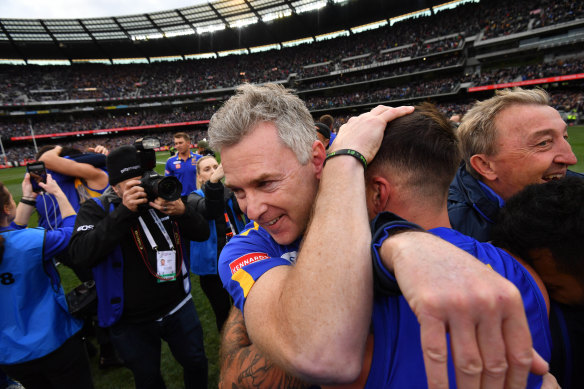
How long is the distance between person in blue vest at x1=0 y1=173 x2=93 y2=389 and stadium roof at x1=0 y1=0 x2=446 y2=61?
40923mm

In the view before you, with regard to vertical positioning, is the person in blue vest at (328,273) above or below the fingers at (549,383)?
above

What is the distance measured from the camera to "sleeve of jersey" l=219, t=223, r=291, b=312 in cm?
106

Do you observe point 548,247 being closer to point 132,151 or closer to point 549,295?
point 549,295

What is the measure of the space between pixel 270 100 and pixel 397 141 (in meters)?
0.68

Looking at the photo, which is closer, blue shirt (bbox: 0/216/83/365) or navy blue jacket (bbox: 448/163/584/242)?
navy blue jacket (bbox: 448/163/584/242)

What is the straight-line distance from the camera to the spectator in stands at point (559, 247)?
1.08 metres

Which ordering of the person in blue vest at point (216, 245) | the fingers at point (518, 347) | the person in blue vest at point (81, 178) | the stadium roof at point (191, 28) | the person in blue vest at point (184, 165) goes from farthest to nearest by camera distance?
1. the stadium roof at point (191, 28)
2. the person in blue vest at point (184, 165)
3. the person in blue vest at point (216, 245)
4. the person in blue vest at point (81, 178)
5. the fingers at point (518, 347)

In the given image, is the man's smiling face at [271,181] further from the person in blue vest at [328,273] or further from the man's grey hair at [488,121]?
the man's grey hair at [488,121]

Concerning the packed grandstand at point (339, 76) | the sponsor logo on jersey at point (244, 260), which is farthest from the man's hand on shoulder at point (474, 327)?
the packed grandstand at point (339, 76)

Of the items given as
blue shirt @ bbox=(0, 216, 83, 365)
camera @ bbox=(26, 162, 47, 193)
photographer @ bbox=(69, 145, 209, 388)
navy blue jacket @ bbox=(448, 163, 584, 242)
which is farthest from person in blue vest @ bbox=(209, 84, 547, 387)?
camera @ bbox=(26, 162, 47, 193)

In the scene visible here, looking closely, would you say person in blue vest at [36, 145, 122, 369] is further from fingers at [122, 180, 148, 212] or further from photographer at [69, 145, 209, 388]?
fingers at [122, 180, 148, 212]

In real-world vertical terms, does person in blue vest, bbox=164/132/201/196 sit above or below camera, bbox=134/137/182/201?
below

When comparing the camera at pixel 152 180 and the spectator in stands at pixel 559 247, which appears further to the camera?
the camera at pixel 152 180

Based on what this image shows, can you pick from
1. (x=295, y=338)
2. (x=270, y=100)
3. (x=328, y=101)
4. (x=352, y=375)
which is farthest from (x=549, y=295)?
(x=328, y=101)
